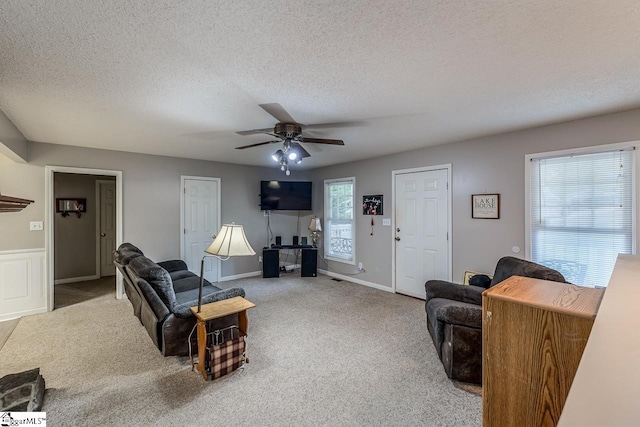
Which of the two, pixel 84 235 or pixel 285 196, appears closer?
pixel 84 235

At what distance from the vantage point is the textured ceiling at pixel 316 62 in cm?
139

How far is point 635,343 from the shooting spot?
648 mm

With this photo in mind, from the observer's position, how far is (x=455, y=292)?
291cm

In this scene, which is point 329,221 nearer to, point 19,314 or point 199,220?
point 199,220

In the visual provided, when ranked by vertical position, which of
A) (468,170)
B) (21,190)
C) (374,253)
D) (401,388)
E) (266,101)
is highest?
(266,101)

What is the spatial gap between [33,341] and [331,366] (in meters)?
3.19

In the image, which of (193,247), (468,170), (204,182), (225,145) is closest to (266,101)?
(225,145)

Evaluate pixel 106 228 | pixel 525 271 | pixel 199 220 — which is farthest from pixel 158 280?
pixel 106 228

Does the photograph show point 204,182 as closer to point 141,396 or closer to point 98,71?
point 98,71

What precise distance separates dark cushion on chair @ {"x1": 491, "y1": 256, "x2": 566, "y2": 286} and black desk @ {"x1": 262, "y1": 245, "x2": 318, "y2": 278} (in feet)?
11.5

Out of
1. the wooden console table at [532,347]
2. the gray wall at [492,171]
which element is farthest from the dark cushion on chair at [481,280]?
the wooden console table at [532,347]

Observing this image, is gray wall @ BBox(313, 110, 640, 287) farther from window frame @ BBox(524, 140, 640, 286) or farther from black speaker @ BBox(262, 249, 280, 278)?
black speaker @ BBox(262, 249, 280, 278)

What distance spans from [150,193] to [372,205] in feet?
12.5

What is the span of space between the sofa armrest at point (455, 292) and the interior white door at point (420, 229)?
3.99ft
